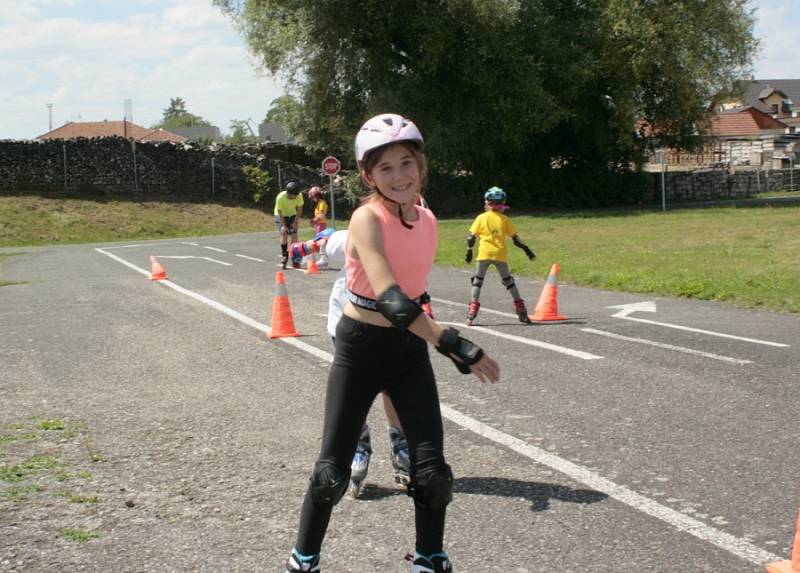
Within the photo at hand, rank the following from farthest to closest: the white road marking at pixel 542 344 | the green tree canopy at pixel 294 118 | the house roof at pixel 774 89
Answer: the house roof at pixel 774 89 → the green tree canopy at pixel 294 118 → the white road marking at pixel 542 344

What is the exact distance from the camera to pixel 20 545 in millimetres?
4469

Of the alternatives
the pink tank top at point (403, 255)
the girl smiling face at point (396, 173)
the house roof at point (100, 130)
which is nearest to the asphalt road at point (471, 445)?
the pink tank top at point (403, 255)

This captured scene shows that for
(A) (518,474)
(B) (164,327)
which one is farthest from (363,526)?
(B) (164,327)

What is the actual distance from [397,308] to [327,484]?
773 mm

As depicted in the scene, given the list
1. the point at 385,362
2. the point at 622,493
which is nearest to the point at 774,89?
the point at 622,493

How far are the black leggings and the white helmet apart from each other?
0.70 meters

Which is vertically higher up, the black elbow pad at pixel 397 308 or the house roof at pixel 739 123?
the house roof at pixel 739 123

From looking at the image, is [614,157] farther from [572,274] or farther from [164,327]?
[164,327]

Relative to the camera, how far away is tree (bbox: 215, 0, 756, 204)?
127 ft

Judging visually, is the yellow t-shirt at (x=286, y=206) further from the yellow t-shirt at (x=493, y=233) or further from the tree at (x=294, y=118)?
the tree at (x=294, y=118)

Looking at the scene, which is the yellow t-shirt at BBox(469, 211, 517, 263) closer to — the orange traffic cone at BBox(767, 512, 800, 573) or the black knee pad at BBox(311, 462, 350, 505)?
the orange traffic cone at BBox(767, 512, 800, 573)

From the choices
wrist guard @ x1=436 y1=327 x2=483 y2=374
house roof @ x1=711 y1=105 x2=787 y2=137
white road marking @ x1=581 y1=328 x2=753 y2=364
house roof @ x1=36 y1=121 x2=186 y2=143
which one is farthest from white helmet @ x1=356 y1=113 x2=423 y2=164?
house roof @ x1=711 y1=105 x2=787 y2=137

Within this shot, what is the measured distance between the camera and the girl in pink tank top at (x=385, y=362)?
3.63m

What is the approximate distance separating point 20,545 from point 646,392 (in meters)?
4.89
